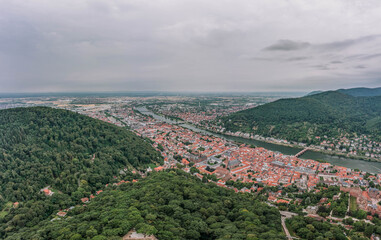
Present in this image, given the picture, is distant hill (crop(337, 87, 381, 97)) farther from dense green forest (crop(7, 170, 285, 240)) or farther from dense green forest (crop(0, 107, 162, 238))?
dense green forest (crop(7, 170, 285, 240))

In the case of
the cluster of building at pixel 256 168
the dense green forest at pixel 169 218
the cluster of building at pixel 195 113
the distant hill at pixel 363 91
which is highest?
the distant hill at pixel 363 91

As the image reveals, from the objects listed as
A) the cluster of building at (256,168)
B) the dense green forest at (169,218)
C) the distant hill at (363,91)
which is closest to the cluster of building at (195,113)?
the cluster of building at (256,168)

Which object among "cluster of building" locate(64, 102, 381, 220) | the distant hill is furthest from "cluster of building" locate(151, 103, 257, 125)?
the distant hill

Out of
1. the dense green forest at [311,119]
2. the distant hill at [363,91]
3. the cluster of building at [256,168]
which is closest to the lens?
the cluster of building at [256,168]

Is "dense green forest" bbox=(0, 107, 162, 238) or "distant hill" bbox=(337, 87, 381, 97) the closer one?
"dense green forest" bbox=(0, 107, 162, 238)

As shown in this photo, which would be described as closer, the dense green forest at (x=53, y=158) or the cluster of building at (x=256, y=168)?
the dense green forest at (x=53, y=158)

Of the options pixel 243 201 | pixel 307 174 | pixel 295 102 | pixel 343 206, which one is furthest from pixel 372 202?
pixel 295 102

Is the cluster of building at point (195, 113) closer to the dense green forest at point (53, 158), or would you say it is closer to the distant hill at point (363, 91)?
the dense green forest at point (53, 158)
